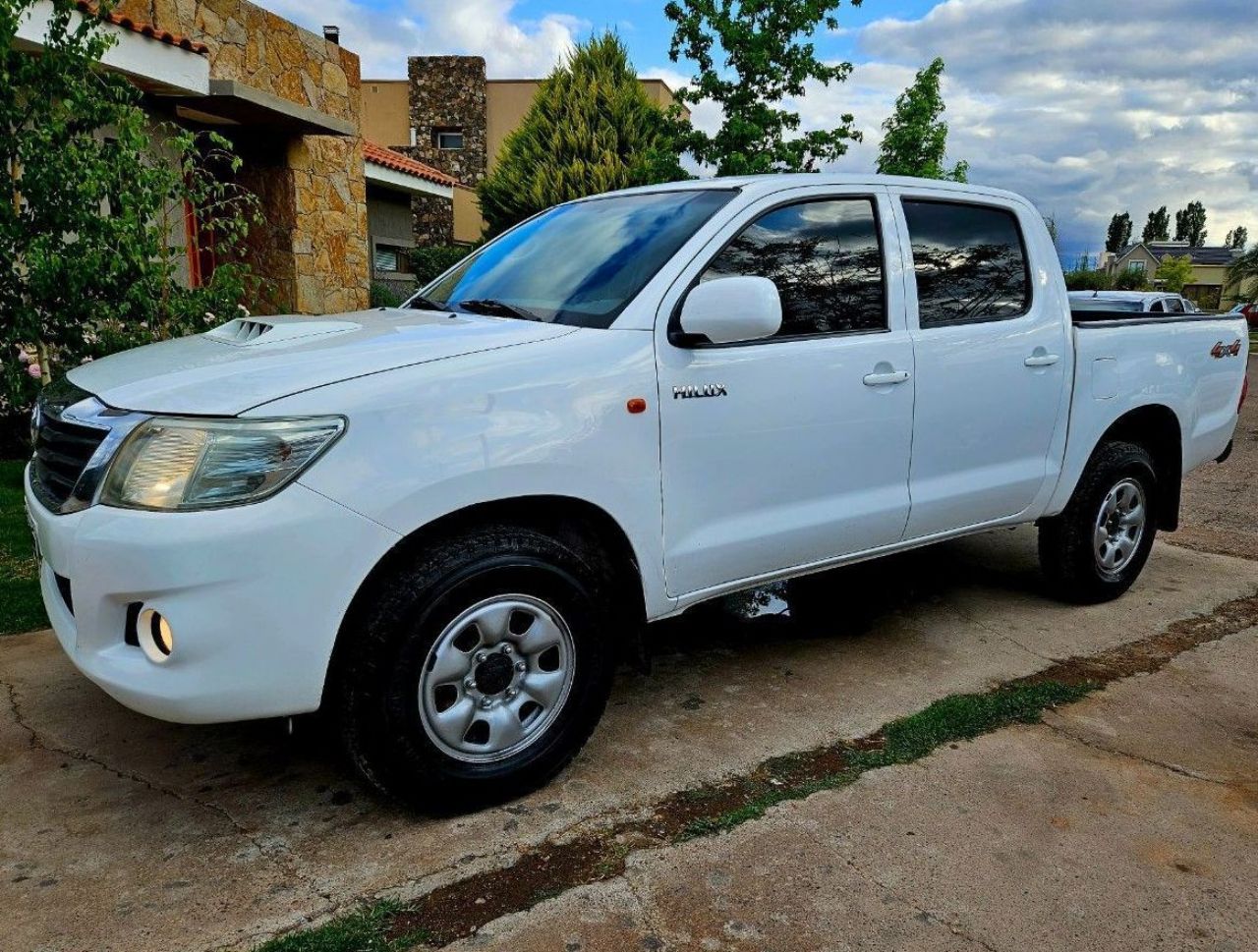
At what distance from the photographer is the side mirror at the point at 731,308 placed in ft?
9.34

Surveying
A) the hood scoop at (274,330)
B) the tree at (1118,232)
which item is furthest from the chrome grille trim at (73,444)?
the tree at (1118,232)

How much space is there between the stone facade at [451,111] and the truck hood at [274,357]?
29.1m

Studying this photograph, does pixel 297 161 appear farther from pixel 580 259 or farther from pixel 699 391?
pixel 699 391

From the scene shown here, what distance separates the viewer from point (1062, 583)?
15.1 ft

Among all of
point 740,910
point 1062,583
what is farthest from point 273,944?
point 1062,583

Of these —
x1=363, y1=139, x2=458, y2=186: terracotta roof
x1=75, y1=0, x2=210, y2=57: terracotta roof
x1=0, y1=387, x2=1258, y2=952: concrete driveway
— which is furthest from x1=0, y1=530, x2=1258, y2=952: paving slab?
x1=363, y1=139, x2=458, y2=186: terracotta roof

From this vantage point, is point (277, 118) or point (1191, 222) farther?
point (1191, 222)

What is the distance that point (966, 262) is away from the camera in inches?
155

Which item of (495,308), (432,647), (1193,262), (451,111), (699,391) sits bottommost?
(432,647)

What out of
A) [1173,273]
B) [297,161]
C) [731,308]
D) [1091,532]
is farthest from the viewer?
[1173,273]

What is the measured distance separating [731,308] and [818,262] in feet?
2.51

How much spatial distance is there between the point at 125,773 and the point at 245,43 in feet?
33.2

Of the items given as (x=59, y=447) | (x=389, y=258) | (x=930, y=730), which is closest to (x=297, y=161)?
(x=389, y=258)

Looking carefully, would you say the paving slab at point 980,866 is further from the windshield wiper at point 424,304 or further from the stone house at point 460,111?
the stone house at point 460,111
